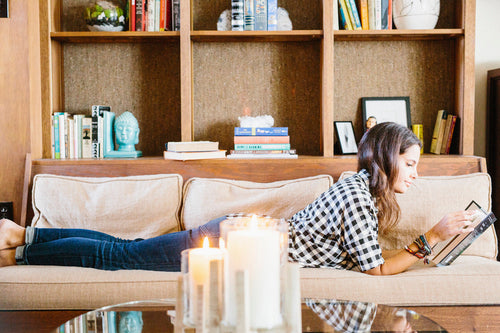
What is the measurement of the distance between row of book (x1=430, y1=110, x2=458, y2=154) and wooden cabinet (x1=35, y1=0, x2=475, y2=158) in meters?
0.12

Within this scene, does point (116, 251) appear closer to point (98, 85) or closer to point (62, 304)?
point (62, 304)

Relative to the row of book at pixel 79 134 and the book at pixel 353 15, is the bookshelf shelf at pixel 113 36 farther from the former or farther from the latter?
the book at pixel 353 15

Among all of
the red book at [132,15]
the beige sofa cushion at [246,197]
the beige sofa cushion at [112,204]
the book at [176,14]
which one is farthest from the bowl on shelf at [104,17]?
the beige sofa cushion at [246,197]

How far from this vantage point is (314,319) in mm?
1230

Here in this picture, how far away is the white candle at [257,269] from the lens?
0.89 metres

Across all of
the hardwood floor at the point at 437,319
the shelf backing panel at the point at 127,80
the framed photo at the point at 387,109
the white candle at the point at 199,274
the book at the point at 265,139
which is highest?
the shelf backing panel at the point at 127,80

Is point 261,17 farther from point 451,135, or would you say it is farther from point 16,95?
point 16,95

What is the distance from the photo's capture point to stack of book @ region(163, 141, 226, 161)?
2500 mm

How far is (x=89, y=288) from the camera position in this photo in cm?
180

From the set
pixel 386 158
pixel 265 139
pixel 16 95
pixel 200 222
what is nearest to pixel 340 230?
pixel 386 158

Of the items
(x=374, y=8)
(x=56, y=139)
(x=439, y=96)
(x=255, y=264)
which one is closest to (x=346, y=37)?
(x=374, y=8)

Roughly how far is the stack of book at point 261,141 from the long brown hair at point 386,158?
0.79m

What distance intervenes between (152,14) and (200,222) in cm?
115

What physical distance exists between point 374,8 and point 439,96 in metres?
0.65
